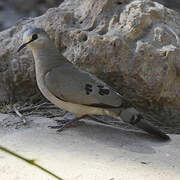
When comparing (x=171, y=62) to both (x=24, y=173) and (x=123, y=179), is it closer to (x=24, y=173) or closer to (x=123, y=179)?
(x=123, y=179)

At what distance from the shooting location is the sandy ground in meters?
2.49

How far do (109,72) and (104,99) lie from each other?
1.82 ft

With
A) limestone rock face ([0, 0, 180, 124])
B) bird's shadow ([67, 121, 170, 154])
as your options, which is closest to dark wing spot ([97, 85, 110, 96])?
bird's shadow ([67, 121, 170, 154])

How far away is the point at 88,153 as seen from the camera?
9.07 ft

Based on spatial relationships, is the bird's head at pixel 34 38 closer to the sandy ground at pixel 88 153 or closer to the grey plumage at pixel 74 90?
the grey plumage at pixel 74 90

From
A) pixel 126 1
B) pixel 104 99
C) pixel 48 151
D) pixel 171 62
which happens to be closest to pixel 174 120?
pixel 171 62

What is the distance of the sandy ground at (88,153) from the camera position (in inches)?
97.9

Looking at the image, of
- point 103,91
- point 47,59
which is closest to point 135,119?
point 103,91

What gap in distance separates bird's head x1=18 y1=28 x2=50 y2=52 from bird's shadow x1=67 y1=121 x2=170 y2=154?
74 centimetres

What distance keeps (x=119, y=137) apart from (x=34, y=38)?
102 centimetres

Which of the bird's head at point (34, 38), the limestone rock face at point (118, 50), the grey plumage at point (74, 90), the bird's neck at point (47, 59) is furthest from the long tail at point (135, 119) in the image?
the bird's head at point (34, 38)

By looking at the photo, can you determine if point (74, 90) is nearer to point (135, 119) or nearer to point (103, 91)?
point (103, 91)

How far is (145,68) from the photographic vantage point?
3.65 meters

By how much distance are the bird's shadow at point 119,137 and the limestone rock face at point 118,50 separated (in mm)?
470
